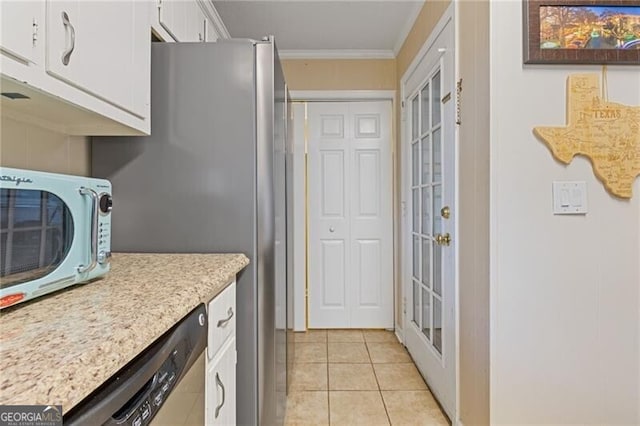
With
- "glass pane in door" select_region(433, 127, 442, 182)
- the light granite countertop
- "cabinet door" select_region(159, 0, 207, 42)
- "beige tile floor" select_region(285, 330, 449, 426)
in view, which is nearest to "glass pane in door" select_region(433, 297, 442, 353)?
"beige tile floor" select_region(285, 330, 449, 426)

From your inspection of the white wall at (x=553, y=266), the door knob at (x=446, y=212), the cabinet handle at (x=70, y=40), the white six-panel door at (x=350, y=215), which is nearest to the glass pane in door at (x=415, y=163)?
the white six-panel door at (x=350, y=215)

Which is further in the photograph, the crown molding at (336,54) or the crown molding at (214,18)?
the crown molding at (336,54)

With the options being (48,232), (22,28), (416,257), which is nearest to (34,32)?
(22,28)

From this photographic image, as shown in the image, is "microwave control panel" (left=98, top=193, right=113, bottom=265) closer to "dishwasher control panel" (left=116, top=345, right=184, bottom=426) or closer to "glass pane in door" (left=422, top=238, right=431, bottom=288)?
"dishwasher control panel" (left=116, top=345, right=184, bottom=426)

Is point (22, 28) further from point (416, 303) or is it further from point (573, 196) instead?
point (416, 303)

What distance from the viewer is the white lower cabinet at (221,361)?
1.00 m

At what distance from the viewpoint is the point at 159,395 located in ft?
2.17

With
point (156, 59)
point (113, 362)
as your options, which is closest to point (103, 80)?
point (156, 59)

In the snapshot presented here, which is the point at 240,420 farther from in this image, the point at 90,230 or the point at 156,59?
the point at 156,59

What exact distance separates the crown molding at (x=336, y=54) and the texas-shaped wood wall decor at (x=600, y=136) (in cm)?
201

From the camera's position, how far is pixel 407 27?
103 inches

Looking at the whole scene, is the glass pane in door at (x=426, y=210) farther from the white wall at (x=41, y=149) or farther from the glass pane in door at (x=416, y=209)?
the white wall at (x=41, y=149)

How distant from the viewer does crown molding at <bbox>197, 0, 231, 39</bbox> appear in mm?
2082

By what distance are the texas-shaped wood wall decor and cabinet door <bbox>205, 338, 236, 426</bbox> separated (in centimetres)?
140
